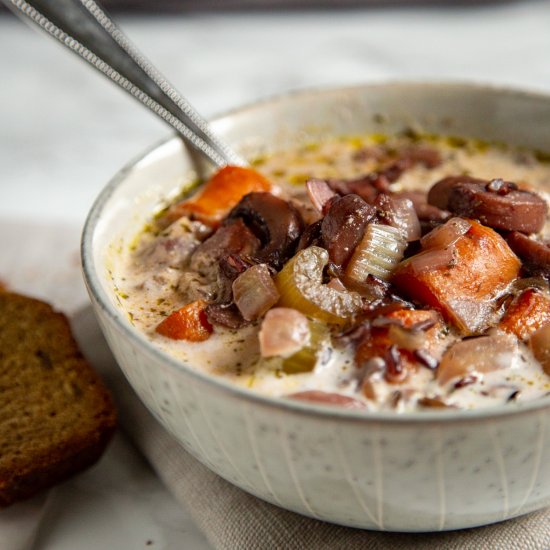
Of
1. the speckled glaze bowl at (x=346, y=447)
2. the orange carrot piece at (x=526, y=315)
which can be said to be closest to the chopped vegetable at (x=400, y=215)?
the orange carrot piece at (x=526, y=315)

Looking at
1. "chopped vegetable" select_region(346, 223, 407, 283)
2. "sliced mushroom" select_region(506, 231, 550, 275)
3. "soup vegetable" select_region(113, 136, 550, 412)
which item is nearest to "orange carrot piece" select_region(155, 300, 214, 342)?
"soup vegetable" select_region(113, 136, 550, 412)

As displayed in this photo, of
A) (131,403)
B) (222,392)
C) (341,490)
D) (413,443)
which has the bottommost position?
(131,403)

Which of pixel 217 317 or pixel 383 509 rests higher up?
pixel 217 317

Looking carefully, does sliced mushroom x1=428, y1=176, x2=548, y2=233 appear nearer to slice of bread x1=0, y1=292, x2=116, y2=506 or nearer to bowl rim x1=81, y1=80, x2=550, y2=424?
bowl rim x1=81, y1=80, x2=550, y2=424

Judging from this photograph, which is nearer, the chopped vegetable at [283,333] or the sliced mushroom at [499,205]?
the chopped vegetable at [283,333]

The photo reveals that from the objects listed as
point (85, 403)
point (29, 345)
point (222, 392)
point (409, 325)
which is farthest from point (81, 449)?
point (409, 325)

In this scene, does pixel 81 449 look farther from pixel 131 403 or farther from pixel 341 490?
pixel 341 490

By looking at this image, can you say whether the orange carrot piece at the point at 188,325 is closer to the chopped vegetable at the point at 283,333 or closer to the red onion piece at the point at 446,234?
the chopped vegetable at the point at 283,333
